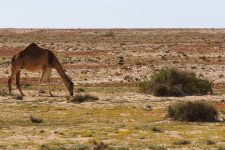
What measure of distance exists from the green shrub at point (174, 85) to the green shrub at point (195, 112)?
361 inches

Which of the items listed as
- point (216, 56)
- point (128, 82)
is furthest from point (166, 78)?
point (216, 56)

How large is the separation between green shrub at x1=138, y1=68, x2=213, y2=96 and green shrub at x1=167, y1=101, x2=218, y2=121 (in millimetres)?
9166

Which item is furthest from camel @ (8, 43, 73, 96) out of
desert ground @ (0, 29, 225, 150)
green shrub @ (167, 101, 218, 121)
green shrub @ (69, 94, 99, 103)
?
green shrub @ (167, 101, 218, 121)

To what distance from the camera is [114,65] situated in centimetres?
5322

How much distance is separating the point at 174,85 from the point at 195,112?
392 inches

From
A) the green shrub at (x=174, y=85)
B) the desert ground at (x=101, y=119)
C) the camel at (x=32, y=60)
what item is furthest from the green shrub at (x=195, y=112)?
the camel at (x=32, y=60)

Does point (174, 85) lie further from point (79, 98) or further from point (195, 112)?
point (195, 112)

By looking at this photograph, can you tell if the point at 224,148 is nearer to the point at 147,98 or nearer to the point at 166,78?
the point at 147,98

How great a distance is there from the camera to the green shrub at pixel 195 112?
77.3 feet

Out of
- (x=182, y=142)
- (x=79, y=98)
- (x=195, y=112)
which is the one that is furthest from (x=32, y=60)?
(x=182, y=142)

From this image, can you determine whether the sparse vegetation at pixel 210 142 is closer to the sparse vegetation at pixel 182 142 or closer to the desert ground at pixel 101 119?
the desert ground at pixel 101 119

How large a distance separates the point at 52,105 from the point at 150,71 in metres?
21.8

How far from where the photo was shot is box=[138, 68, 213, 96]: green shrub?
33125mm

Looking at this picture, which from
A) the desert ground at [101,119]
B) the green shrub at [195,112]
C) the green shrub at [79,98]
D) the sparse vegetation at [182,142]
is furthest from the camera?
the green shrub at [79,98]
